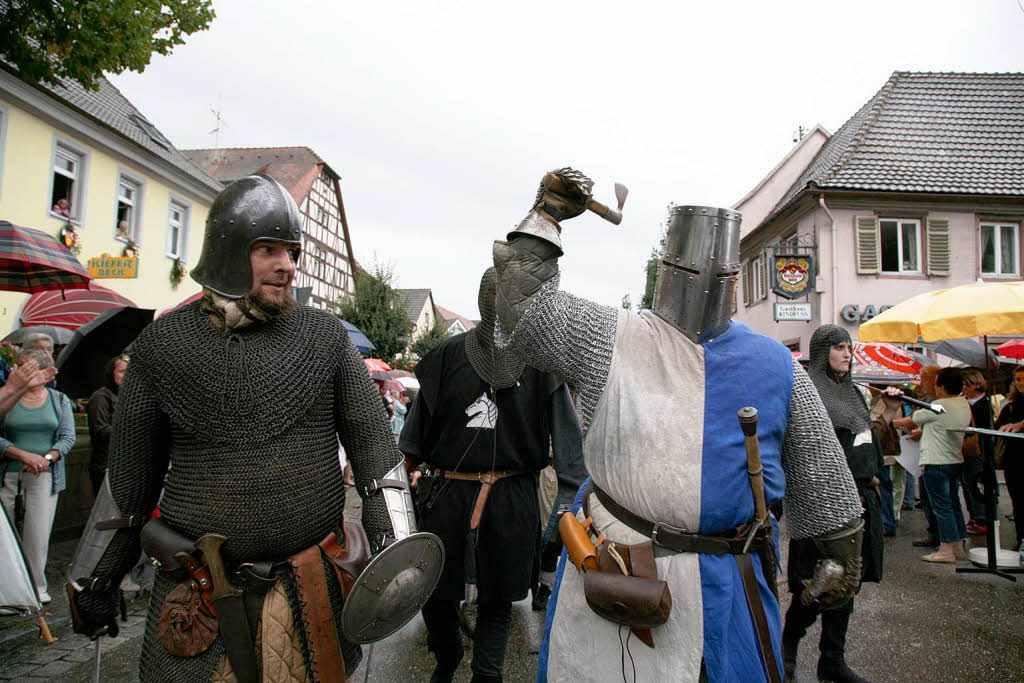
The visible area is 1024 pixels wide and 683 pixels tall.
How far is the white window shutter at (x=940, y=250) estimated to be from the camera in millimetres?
16234

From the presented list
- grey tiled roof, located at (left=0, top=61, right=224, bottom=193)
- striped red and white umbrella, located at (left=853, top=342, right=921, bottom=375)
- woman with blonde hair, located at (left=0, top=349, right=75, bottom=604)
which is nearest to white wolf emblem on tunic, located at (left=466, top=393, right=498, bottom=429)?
woman with blonde hair, located at (left=0, top=349, right=75, bottom=604)

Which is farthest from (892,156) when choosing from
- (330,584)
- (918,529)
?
(330,584)

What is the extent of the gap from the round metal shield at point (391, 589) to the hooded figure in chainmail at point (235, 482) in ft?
0.43

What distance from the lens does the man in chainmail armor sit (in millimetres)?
1837

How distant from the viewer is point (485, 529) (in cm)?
322

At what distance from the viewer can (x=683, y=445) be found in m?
1.85

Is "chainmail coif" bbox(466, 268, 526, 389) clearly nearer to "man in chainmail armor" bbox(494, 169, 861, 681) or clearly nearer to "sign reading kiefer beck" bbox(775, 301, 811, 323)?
"man in chainmail armor" bbox(494, 169, 861, 681)

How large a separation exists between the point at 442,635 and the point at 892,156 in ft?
59.9

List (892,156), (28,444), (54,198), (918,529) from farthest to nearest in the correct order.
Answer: (892,156) < (54,198) < (918,529) < (28,444)

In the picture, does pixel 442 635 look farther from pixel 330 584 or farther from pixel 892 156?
pixel 892 156

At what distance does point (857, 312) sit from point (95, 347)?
605 inches

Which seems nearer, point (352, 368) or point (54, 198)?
point (352, 368)

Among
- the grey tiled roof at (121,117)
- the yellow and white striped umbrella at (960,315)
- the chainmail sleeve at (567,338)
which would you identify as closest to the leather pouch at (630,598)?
the chainmail sleeve at (567,338)

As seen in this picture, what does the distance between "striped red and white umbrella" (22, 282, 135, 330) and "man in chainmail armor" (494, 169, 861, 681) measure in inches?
293
